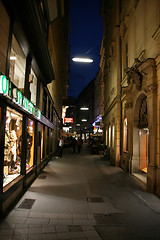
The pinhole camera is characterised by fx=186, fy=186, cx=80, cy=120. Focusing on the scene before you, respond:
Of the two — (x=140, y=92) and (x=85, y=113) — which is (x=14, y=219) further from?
(x=85, y=113)

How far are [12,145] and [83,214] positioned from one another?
152 inches

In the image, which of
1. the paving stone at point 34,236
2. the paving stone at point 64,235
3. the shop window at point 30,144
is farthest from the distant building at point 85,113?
the paving stone at point 34,236

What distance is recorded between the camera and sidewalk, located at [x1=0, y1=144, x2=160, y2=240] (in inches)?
155

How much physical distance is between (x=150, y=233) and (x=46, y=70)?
8854 millimetres

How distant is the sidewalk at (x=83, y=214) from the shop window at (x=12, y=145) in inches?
37.7

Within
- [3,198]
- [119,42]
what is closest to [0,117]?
[3,198]

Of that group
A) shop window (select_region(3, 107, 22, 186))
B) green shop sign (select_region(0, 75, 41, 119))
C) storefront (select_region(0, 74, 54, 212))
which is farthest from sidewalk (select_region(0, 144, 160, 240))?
green shop sign (select_region(0, 75, 41, 119))

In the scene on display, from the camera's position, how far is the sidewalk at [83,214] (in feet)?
13.0

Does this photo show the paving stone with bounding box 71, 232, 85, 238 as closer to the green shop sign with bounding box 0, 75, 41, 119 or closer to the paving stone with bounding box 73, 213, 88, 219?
the paving stone with bounding box 73, 213, 88, 219

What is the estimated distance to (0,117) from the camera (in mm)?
4730

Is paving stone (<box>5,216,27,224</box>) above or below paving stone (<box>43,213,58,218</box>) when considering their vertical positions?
above

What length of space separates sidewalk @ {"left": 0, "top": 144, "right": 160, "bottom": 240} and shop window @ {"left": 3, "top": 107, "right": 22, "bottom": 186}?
956 millimetres

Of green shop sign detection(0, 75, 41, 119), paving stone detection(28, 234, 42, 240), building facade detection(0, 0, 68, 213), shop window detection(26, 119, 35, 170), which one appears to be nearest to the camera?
paving stone detection(28, 234, 42, 240)

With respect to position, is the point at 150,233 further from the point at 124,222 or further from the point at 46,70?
the point at 46,70
